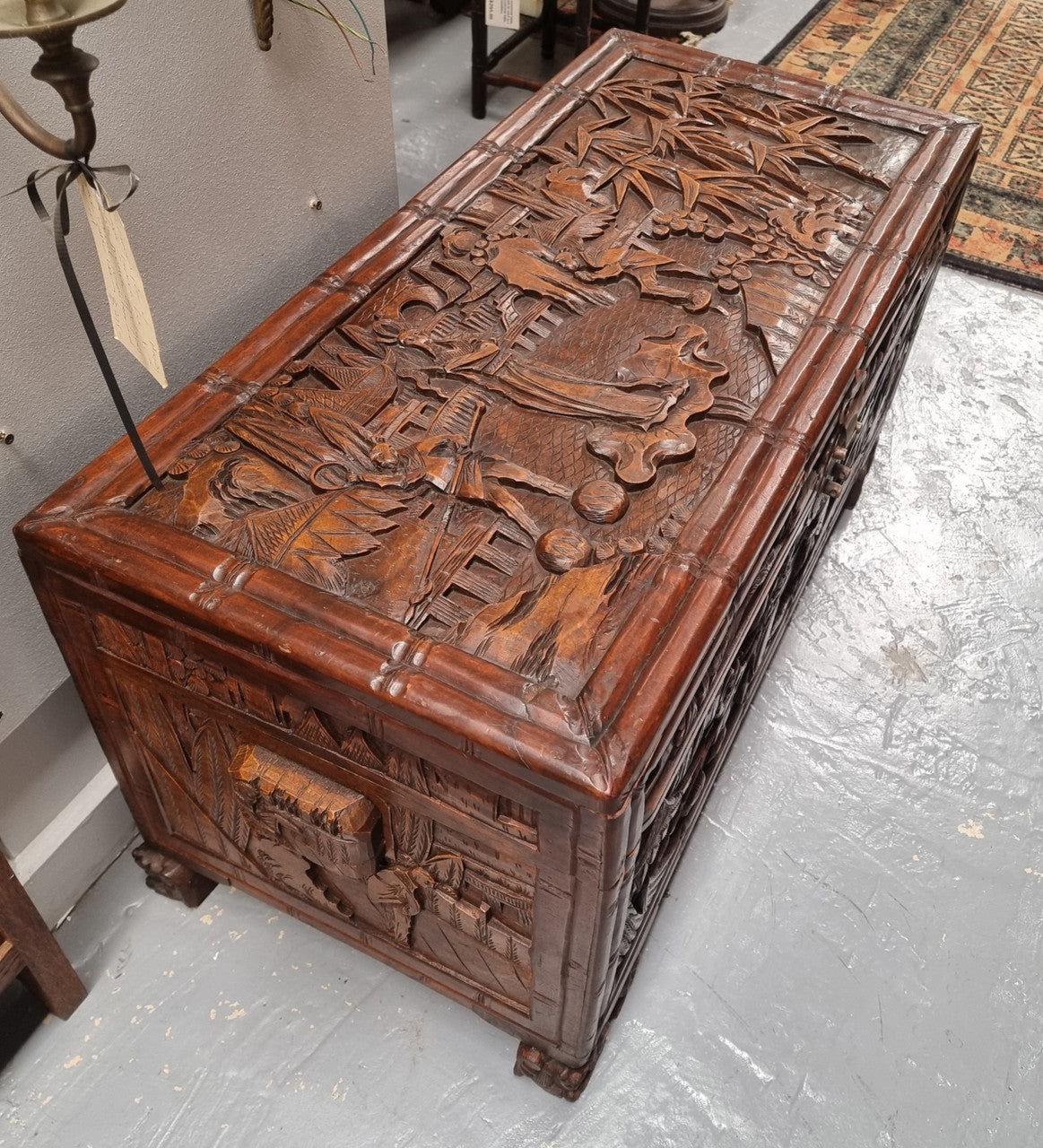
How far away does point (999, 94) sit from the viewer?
348cm

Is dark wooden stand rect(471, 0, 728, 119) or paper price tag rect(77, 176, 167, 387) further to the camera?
dark wooden stand rect(471, 0, 728, 119)

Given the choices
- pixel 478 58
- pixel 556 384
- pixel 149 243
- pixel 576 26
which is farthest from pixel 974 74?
pixel 149 243

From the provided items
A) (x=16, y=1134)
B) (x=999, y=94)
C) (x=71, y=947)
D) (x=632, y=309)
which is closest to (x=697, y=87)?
(x=632, y=309)

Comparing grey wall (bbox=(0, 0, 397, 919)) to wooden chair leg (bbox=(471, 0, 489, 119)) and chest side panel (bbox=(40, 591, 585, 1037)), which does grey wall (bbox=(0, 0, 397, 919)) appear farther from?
wooden chair leg (bbox=(471, 0, 489, 119))

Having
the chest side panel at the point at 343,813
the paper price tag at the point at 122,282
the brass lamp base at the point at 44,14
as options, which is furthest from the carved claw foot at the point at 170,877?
the brass lamp base at the point at 44,14

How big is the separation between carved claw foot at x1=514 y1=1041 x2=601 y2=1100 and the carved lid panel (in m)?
0.65

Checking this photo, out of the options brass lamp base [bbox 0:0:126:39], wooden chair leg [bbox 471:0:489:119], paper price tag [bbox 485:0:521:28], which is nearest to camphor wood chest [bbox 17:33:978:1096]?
brass lamp base [bbox 0:0:126:39]

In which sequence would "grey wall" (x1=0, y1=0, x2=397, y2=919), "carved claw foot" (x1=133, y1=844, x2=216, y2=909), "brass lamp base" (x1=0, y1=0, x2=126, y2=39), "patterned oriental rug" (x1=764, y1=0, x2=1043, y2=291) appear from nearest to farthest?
1. "brass lamp base" (x1=0, y1=0, x2=126, y2=39)
2. "grey wall" (x1=0, y1=0, x2=397, y2=919)
3. "carved claw foot" (x1=133, y1=844, x2=216, y2=909)
4. "patterned oriental rug" (x1=764, y1=0, x2=1043, y2=291)

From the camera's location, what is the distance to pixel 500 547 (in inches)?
45.4

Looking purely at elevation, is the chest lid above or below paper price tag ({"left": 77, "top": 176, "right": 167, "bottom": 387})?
below

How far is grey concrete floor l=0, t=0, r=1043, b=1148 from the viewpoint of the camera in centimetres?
140

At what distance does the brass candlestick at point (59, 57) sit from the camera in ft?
2.45

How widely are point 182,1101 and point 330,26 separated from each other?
4.96ft

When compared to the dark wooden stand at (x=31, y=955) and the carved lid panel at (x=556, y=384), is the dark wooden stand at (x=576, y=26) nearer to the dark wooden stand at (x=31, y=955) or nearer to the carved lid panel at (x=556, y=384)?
the carved lid panel at (x=556, y=384)
